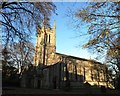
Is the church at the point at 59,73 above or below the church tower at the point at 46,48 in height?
below

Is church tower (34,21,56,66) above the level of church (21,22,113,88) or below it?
above

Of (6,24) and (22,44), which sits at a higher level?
(6,24)

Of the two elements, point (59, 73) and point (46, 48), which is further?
point (46, 48)

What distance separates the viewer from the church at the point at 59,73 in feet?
189

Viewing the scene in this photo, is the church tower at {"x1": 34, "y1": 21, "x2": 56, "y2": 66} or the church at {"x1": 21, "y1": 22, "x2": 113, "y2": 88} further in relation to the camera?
the church tower at {"x1": 34, "y1": 21, "x2": 56, "y2": 66}

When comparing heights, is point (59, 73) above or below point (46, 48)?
below

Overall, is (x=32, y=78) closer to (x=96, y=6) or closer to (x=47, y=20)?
(x=47, y=20)

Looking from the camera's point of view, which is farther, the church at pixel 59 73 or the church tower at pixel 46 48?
the church tower at pixel 46 48

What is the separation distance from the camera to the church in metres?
57.6

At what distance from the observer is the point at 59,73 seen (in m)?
57.2

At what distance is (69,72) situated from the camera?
6078 centimetres

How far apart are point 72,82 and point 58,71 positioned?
6.63 m

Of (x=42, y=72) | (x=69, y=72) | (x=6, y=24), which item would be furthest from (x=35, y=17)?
(x=42, y=72)

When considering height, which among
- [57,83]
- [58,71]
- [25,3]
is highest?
[25,3]
